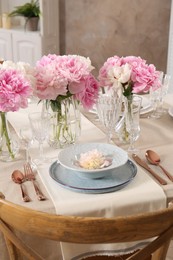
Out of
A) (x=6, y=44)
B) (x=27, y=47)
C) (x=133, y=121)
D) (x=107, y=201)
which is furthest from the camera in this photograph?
(x=6, y=44)

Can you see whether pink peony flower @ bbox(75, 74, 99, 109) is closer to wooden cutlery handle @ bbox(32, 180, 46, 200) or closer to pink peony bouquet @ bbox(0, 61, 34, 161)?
pink peony bouquet @ bbox(0, 61, 34, 161)

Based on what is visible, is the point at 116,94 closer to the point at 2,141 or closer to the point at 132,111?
the point at 132,111

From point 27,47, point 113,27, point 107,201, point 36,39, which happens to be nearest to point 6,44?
point 27,47

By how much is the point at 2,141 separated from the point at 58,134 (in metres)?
0.19

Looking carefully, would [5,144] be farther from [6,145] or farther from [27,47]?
[27,47]

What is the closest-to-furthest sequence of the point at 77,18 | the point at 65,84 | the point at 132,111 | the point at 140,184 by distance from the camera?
the point at 140,184, the point at 65,84, the point at 132,111, the point at 77,18

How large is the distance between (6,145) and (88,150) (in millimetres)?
278

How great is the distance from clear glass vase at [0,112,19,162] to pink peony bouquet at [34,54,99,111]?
5.9 inches

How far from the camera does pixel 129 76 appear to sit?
54.7 inches

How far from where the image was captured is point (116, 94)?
1.44m

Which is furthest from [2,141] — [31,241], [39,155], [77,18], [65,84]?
[77,18]

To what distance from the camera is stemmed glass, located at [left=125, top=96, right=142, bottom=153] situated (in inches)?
55.3

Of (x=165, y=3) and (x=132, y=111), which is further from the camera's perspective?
(x=165, y=3)

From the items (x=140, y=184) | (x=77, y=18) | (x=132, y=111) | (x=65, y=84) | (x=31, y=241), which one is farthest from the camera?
(x=77, y=18)
